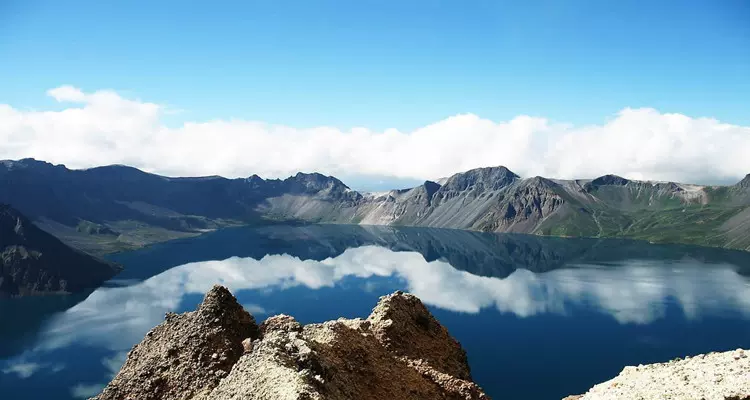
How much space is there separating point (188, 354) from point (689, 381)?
1020 inches

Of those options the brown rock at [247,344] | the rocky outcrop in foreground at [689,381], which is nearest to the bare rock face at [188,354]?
the brown rock at [247,344]

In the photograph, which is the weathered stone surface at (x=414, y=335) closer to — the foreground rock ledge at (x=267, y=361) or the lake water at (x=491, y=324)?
the foreground rock ledge at (x=267, y=361)

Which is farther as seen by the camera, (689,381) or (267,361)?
(689,381)

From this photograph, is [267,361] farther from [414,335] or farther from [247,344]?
[414,335]

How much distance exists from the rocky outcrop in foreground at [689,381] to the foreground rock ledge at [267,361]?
25.9 ft

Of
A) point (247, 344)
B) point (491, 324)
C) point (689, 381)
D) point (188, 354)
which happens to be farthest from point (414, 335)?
point (491, 324)

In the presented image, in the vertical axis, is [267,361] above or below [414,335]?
above

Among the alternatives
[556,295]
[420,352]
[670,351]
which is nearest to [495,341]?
[670,351]

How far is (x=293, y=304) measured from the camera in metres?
166

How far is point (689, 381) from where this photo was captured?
25047 mm

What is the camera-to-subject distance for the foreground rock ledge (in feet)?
69.9

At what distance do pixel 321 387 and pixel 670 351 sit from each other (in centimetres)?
11978

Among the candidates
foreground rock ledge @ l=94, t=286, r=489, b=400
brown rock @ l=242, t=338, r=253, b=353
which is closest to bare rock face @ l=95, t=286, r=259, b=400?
Result: foreground rock ledge @ l=94, t=286, r=489, b=400

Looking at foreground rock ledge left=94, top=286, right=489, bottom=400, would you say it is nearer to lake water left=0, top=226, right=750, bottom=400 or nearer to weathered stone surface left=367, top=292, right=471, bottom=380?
weathered stone surface left=367, top=292, right=471, bottom=380
